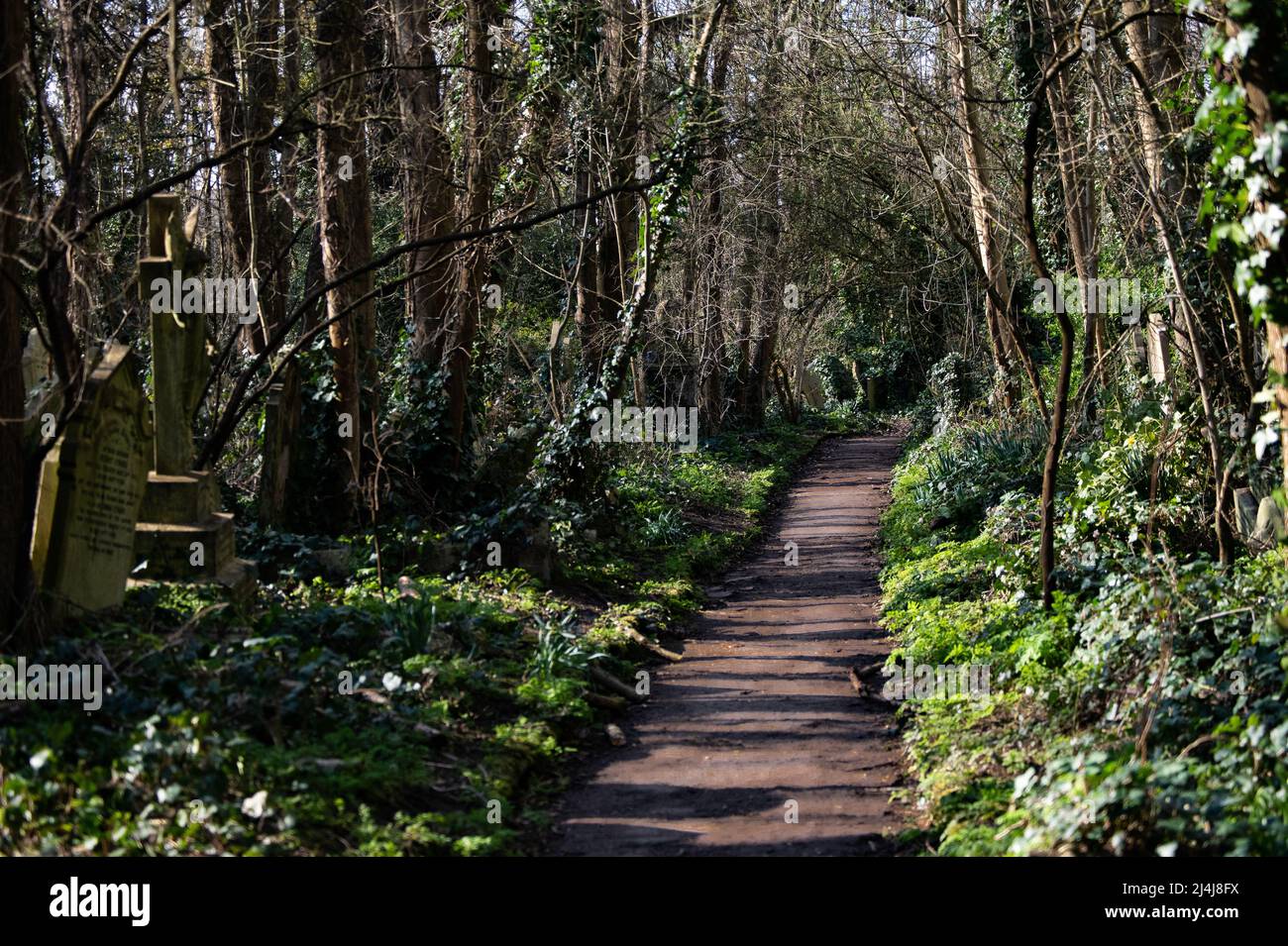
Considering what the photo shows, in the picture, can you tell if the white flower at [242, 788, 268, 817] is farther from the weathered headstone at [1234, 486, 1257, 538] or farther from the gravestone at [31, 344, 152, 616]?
the weathered headstone at [1234, 486, 1257, 538]

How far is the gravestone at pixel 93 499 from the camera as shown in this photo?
→ 780 centimetres

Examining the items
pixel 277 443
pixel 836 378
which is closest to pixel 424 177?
pixel 277 443

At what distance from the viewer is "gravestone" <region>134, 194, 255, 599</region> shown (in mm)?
9516

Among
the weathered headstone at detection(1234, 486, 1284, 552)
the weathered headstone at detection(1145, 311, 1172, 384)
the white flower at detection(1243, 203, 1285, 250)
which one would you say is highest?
the white flower at detection(1243, 203, 1285, 250)

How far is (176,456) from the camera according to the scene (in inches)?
388

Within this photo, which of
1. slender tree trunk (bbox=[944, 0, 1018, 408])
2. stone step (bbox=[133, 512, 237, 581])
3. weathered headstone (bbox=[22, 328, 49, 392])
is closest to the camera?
stone step (bbox=[133, 512, 237, 581])

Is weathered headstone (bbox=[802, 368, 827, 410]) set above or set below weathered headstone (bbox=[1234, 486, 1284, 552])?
above

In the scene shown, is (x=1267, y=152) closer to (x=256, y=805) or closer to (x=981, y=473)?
(x=256, y=805)

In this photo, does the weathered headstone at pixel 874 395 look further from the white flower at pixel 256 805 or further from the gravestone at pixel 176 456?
the white flower at pixel 256 805

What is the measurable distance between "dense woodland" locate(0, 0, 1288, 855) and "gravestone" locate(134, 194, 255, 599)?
0.34 metres

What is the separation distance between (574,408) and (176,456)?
5.66 metres

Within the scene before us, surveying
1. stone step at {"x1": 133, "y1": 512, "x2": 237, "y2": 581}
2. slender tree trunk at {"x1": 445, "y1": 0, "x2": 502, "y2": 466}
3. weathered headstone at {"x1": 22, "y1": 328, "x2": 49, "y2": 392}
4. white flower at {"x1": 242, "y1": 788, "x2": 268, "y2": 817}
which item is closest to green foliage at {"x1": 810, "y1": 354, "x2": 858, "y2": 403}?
slender tree trunk at {"x1": 445, "y1": 0, "x2": 502, "y2": 466}

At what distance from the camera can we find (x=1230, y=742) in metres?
5.85

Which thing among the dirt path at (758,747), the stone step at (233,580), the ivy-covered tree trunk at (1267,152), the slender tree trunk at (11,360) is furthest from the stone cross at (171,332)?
the ivy-covered tree trunk at (1267,152)
